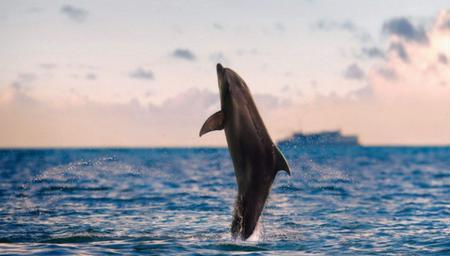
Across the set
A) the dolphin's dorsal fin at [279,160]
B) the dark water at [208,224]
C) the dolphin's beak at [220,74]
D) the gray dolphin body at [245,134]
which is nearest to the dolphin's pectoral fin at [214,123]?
the gray dolphin body at [245,134]

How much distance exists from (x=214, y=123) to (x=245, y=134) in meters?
0.70

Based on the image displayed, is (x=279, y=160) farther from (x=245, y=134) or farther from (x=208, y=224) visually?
(x=208, y=224)

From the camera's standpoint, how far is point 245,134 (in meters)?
14.0

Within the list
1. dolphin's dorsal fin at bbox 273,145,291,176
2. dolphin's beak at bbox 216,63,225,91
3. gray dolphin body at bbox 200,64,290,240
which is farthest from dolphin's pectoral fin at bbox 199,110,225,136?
dolphin's dorsal fin at bbox 273,145,291,176

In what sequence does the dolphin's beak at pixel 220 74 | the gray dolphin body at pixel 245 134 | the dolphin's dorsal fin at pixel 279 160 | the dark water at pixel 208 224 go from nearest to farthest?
the dolphin's dorsal fin at pixel 279 160 → the gray dolphin body at pixel 245 134 → the dolphin's beak at pixel 220 74 → the dark water at pixel 208 224

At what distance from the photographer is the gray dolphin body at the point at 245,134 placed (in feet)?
45.7

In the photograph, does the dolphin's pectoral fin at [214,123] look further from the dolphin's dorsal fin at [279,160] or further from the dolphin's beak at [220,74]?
the dolphin's dorsal fin at [279,160]

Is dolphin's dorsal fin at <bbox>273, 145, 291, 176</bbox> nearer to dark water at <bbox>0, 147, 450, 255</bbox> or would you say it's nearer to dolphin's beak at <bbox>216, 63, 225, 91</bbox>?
dolphin's beak at <bbox>216, 63, 225, 91</bbox>

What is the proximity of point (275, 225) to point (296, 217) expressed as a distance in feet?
7.40

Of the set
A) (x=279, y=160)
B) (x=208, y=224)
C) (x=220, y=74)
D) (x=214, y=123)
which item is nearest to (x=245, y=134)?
(x=214, y=123)

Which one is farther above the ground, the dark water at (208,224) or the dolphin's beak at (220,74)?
the dolphin's beak at (220,74)

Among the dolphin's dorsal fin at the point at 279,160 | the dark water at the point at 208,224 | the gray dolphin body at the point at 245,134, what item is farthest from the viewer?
the dark water at the point at 208,224

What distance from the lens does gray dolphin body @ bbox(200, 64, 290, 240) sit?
1394 cm

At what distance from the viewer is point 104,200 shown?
29.6 m
